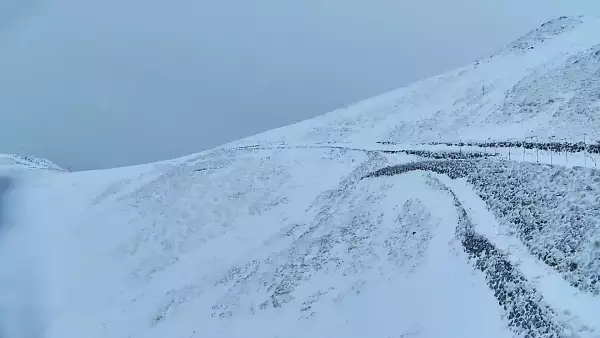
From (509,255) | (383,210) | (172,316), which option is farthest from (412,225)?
(172,316)

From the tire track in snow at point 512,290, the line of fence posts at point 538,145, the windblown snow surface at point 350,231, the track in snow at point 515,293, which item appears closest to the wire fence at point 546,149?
the line of fence posts at point 538,145

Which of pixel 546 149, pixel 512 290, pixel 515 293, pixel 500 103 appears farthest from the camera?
pixel 500 103

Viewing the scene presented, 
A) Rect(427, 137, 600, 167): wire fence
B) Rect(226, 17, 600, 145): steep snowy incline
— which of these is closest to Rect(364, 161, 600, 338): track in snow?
Rect(427, 137, 600, 167): wire fence

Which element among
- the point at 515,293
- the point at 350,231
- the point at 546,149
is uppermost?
the point at 546,149

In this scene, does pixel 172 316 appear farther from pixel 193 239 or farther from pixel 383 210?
pixel 383 210

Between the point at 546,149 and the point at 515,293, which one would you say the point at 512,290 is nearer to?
the point at 515,293

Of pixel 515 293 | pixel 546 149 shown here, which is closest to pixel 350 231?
pixel 546 149

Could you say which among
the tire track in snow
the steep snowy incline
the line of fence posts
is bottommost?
the tire track in snow

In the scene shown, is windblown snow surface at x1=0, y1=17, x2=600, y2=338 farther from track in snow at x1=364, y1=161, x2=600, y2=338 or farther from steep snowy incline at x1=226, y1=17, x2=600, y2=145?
steep snowy incline at x1=226, y1=17, x2=600, y2=145
